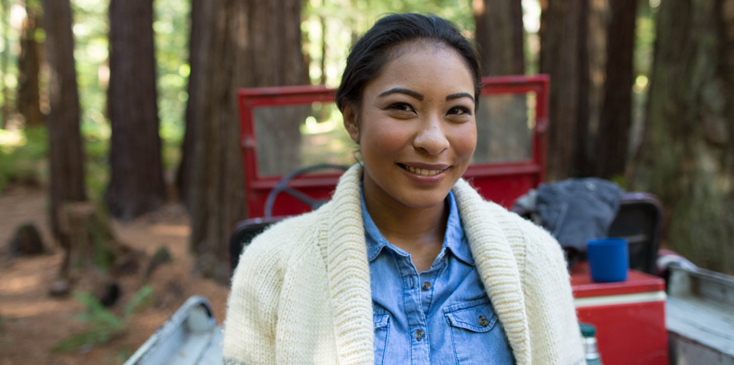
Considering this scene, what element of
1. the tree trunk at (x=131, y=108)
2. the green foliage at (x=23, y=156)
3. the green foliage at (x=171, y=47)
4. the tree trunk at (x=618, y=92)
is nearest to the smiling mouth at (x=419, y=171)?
the tree trunk at (x=131, y=108)

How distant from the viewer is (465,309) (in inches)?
58.9

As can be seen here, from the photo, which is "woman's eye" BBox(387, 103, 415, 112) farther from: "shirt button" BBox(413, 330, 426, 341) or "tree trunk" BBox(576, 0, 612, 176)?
"tree trunk" BBox(576, 0, 612, 176)

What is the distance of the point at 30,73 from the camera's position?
16328 millimetres

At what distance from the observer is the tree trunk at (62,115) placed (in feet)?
23.8

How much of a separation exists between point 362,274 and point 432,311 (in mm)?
231

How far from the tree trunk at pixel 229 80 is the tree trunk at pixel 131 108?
5.09 metres

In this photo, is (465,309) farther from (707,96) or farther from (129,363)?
(707,96)

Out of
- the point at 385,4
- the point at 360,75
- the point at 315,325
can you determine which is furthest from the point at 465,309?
the point at 385,4

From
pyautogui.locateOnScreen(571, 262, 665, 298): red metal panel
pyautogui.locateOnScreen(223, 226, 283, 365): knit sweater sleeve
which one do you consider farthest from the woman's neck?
pyautogui.locateOnScreen(571, 262, 665, 298): red metal panel

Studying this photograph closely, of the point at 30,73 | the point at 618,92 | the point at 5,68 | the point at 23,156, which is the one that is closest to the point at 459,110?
the point at 618,92

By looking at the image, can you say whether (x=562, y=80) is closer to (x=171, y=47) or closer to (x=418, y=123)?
(x=418, y=123)

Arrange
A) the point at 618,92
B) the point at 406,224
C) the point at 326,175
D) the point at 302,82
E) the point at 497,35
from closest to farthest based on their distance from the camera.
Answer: the point at 406,224, the point at 326,175, the point at 302,82, the point at 497,35, the point at 618,92

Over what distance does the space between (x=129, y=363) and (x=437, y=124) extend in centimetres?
159

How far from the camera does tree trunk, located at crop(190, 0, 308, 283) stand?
4945mm
